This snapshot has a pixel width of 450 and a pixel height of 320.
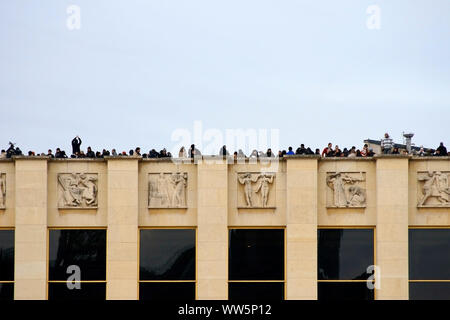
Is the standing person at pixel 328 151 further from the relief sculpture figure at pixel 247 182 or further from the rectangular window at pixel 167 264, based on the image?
the rectangular window at pixel 167 264

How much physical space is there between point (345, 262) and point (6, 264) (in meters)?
16.9

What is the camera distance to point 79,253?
5681 centimetres

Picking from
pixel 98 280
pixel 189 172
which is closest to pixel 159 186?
pixel 189 172

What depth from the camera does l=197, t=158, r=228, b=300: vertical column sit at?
184ft

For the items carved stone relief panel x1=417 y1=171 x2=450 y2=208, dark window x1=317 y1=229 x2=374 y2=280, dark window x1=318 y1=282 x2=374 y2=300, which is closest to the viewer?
dark window x1=318 y1=282 x2=374 y2=300

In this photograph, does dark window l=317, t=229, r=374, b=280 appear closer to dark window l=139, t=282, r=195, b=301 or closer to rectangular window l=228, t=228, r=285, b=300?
rectangular window l=228, t=228, r=285, b=300

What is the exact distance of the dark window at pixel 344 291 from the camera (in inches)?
2216

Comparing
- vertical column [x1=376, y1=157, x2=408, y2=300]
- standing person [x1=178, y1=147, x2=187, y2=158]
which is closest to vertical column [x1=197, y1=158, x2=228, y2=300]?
standing person [x1=178, y1=147, x2=187, y2=158]

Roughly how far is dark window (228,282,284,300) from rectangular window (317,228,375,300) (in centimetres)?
208

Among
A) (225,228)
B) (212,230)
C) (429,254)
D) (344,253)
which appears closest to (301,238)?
(344,253)

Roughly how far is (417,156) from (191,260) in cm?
1249

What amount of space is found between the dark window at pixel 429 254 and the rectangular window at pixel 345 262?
203cm

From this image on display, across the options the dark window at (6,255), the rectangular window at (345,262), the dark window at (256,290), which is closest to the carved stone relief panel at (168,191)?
the dark window at (256,290)

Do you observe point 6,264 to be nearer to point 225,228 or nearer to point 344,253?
point 225,228
